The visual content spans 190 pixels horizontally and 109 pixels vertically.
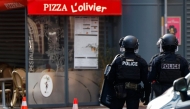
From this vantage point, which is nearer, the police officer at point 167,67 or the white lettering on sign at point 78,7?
the police officer at point 167,67

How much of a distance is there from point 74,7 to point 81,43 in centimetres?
107

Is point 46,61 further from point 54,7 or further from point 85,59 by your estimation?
point 54,7

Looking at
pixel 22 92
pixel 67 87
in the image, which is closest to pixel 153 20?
pixel 67 87

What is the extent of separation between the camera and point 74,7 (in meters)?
12.6

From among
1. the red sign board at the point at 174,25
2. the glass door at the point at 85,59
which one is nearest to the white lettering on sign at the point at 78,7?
the glass door at the point at 85,59

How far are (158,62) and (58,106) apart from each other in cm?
540

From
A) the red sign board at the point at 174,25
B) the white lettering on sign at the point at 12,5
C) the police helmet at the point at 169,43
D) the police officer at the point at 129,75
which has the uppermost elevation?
the white lettering on sign at the point at 12,5

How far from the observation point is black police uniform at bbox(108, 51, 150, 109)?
8078 mm

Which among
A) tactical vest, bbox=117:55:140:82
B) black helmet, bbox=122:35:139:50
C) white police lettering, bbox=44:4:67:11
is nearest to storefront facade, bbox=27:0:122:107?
white police lettering, bbox=44:4:67:11

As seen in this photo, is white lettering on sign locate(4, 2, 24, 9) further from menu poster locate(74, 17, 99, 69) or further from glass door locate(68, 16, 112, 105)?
menu poster locate(74, 17, 99, 69)

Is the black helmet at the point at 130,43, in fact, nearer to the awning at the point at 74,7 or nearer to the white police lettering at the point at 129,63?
the white police lettering at the point at 129,63

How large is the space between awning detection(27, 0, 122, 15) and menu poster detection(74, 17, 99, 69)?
1.66 feet

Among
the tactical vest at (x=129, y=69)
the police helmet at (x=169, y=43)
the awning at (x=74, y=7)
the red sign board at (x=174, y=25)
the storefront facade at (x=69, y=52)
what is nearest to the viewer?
the tactical vest at (x=129, y=69)

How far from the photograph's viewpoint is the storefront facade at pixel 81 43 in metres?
12.9
